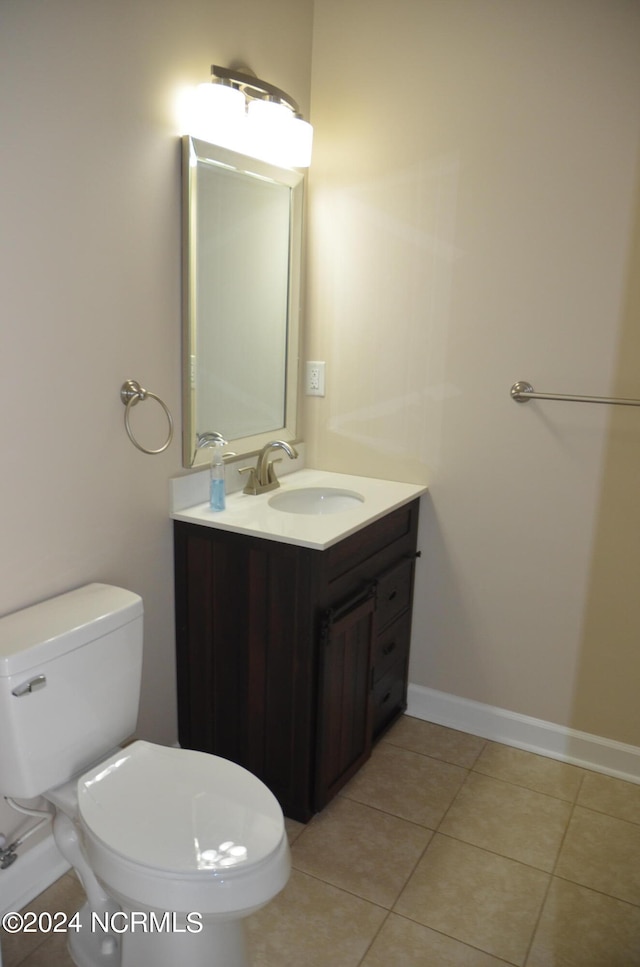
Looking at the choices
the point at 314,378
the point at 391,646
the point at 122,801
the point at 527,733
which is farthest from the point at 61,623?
the point at 527,733

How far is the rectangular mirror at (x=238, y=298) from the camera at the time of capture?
1.93 metres

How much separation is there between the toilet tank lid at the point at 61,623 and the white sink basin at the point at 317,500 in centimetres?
73

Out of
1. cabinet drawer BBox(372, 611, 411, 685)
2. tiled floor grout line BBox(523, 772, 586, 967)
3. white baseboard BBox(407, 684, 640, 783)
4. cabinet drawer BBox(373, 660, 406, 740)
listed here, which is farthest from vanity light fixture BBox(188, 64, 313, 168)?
tiled floor grout line BBox(523, 772, 586, 967)

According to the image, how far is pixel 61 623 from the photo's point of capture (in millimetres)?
1509

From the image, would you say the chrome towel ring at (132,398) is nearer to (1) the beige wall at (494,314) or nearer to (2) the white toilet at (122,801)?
(2) the white toilet at (122,801)

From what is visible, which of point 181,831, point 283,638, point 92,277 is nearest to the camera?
point 181,831

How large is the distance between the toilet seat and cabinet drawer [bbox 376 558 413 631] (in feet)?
2.63

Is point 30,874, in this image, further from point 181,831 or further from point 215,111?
point 215,111

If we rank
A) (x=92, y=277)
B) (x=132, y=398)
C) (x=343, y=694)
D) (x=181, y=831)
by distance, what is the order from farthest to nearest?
(x=343, y=694) < (x=132, y=398) < (x=92, y=277) < (x=181, y=831)

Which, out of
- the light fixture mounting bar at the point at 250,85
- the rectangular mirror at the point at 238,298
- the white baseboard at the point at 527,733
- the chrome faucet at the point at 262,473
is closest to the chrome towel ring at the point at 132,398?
the rectangular mirror at the point at 238,298

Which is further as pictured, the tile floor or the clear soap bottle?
the clear soap bottle

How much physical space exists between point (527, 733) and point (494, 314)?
1.33 metres

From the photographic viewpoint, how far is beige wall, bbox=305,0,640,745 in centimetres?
199

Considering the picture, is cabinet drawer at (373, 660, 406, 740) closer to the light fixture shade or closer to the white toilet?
the white toilet
